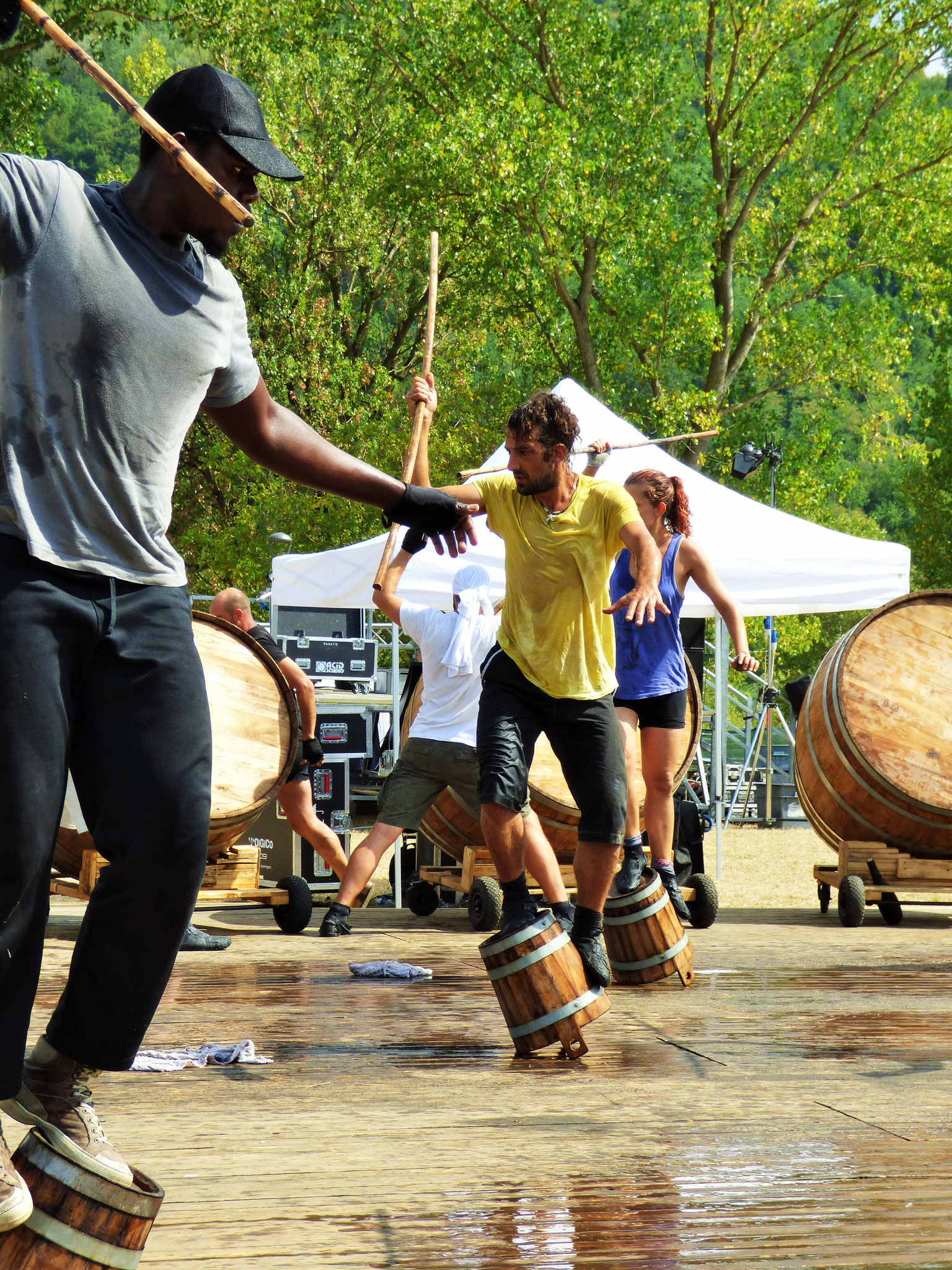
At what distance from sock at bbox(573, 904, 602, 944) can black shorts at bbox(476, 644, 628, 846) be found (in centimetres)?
24

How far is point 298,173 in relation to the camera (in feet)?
8.16

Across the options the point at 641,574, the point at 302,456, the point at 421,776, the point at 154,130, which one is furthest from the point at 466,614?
the point at 154,130

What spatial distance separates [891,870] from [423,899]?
9.37 ft

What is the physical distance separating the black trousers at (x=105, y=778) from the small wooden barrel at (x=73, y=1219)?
0.42 feet

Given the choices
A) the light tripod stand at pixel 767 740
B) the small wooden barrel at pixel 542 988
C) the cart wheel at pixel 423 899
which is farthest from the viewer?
the light tripod stand at pixel 767 740

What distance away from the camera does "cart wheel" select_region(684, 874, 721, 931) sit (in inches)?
329

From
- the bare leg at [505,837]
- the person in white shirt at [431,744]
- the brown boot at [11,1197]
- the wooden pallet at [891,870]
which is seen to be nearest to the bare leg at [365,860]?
the person in white shirt at [431,744]

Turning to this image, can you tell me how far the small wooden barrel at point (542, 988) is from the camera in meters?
4.35

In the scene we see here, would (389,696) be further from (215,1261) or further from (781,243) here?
(781,243)

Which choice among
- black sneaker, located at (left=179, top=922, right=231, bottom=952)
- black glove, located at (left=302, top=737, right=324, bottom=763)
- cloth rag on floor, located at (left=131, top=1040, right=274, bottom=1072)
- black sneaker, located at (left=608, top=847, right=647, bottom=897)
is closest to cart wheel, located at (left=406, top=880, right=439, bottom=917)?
black glove, located at (left=302, top=737, right=324, bottom=763)

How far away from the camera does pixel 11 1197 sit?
208cm

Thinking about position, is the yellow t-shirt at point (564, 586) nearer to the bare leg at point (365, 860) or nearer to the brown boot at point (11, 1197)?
the brown boot at point (11, 1197)

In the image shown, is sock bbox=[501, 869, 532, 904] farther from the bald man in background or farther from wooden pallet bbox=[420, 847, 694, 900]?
the bald man in background

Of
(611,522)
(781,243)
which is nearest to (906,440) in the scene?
(781,243)
